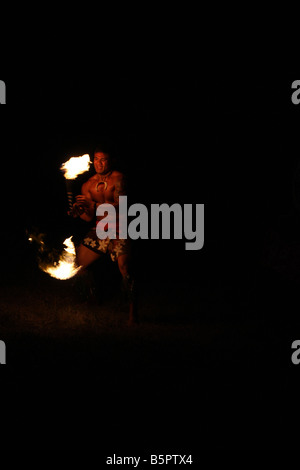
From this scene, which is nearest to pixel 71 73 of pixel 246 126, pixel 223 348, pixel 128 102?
pixel 128 102

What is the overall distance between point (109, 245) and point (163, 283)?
1968mm

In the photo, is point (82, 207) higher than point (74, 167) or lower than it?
lower

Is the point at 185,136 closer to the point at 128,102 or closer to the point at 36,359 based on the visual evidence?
the point at 128,102

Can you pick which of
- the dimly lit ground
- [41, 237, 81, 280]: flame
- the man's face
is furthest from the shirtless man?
the dimly lit ground

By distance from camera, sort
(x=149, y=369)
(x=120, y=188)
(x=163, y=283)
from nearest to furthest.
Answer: (x=149, y=369), (x=120, y=188), (x=163, y=283)

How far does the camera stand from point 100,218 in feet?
24.7

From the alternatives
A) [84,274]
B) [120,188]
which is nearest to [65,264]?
[84,274]

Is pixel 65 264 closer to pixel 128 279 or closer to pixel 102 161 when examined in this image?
pixel 128 279

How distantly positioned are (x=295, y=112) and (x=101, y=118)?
309 cm

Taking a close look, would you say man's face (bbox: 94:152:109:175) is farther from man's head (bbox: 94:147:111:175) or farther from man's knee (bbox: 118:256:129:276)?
man's knee (bbox: 118:256:129:276)

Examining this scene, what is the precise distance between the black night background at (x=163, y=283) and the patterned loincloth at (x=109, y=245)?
56 centimetres

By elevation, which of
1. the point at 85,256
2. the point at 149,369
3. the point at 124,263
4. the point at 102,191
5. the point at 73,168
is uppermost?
the point at 73,168

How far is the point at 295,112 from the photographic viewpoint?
9602mm

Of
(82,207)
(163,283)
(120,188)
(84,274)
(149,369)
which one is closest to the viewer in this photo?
(149,369)
